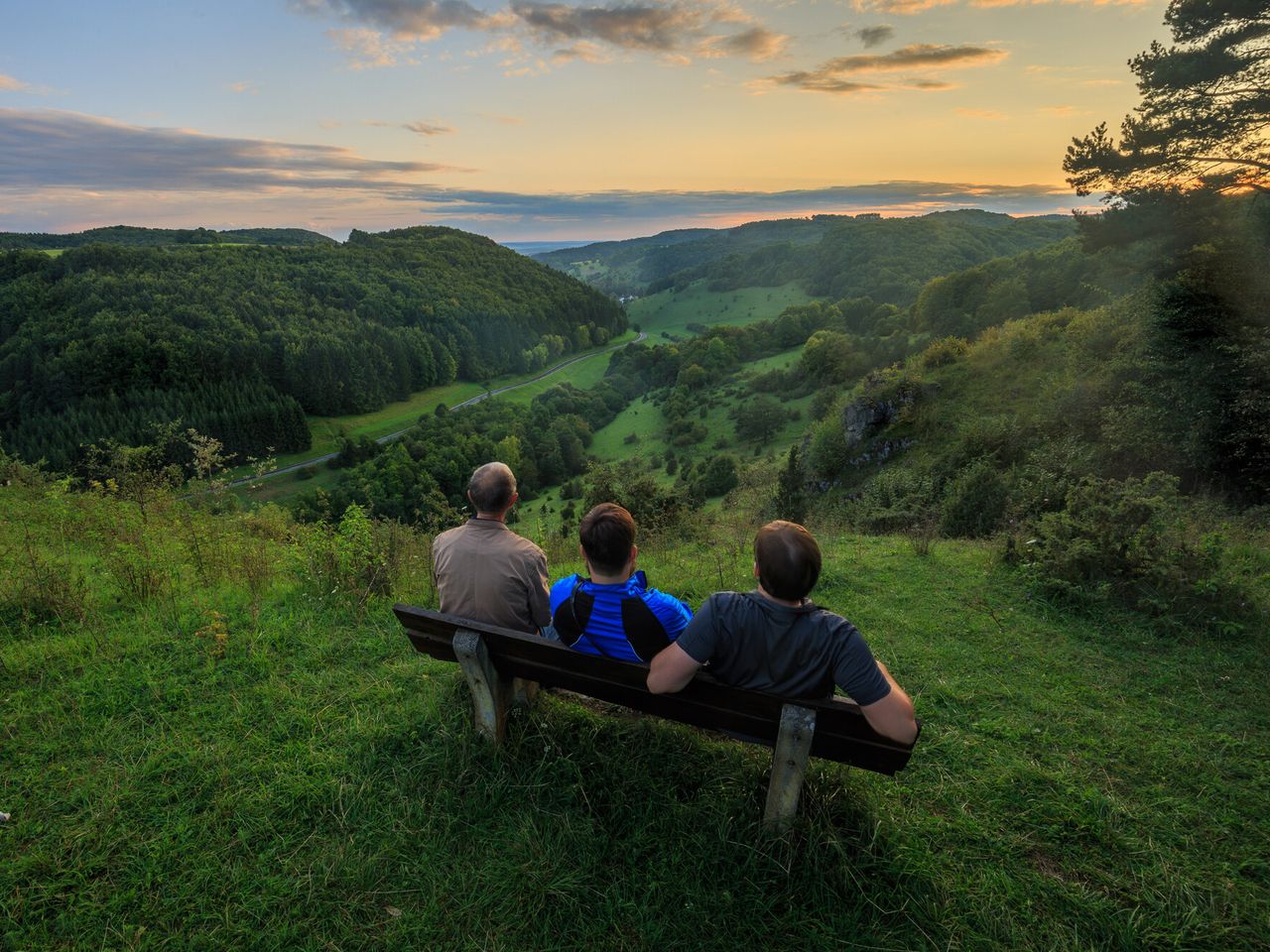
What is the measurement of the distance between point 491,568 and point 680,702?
143cm

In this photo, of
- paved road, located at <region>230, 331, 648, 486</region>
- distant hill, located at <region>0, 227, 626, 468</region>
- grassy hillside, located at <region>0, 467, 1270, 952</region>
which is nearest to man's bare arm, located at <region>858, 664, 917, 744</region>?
grassy hillside, located at <region>0, 467, 1270, 952</region>

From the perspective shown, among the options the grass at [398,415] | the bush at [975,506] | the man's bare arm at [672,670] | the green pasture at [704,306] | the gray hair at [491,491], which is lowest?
the grass at [398,415]

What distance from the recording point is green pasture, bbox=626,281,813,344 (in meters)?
136

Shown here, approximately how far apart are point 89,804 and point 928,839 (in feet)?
15.0

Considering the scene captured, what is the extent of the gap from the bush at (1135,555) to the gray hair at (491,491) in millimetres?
6127

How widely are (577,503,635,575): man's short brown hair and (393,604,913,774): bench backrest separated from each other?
1.58 ft

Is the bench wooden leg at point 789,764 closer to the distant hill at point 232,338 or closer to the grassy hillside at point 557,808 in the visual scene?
the grassy hillside at point 557,808

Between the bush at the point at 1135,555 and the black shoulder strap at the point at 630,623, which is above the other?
the black shoulder strap at the point at 630,623

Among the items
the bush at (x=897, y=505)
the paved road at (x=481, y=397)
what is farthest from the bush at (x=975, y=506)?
the paved road at (x=481, y=397)

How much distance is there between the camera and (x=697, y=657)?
2.63 meters

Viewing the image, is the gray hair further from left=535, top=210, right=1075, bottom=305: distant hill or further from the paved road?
left=535, top=210, right=1075, bottom=305: distant hill

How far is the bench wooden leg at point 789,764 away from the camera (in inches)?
98.4

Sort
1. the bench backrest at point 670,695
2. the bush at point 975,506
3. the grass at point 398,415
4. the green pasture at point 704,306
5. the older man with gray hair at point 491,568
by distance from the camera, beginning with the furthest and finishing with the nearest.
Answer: the green pasture at point 704,306 < the grass at point 398,415 < the bush at point 975,506 < the older man with gray hair at point 491,568 < the bench backrest at point 670,695

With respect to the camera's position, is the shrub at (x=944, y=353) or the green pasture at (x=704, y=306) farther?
the green pasture at (x=704, y=306)
